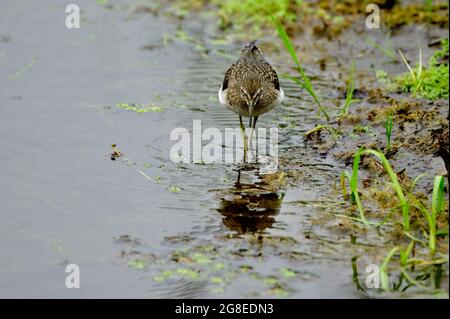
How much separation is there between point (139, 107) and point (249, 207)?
324cm

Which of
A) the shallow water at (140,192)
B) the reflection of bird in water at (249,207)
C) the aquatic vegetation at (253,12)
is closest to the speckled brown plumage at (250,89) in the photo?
the shallow water at (140,192)

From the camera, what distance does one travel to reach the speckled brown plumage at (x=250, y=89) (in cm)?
983

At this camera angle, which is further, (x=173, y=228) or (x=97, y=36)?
(x=97, y=36)

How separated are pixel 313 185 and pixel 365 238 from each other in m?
1.41

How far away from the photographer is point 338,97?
11766mm

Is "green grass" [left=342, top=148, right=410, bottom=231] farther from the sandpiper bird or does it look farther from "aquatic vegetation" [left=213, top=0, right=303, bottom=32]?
"aquatic vegetation" [left=213, top=0, right=303, bottom=32]

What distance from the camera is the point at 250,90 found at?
9797 millimetres

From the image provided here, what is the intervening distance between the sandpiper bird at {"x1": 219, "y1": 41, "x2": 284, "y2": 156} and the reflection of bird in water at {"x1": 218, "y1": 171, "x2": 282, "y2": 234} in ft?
3.68

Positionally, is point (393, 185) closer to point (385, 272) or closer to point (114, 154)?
point (385, 272)

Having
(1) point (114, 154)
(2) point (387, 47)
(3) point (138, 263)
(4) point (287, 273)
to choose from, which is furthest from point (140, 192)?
(2) point (387, 47)

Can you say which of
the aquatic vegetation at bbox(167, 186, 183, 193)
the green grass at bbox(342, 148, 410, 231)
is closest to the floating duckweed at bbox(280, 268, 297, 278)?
the green grass at bbox(342, 148, 410, 231)

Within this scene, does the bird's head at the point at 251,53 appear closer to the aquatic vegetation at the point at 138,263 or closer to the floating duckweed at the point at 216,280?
the aquatic vegetation at the point at 138,263
